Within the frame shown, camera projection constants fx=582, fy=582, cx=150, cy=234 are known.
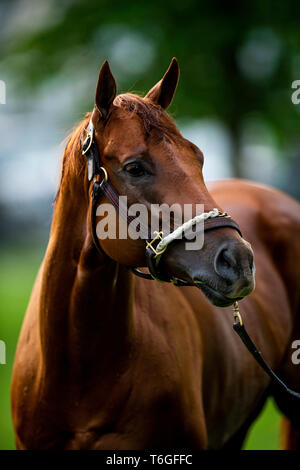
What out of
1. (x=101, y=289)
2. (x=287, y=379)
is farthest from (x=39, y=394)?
(x=287, y=379)

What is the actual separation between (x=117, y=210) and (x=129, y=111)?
454mm

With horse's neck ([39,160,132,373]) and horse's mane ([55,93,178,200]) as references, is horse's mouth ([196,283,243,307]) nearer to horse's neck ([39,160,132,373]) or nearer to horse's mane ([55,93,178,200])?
horse's neck ([39,160,132,373])

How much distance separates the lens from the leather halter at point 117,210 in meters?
2.38

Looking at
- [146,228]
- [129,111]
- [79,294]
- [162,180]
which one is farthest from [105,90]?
[79,294]

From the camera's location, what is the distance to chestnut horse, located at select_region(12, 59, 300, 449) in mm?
2453

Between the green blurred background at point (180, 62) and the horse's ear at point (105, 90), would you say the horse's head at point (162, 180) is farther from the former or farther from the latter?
the green blurred background at point (180, 62)

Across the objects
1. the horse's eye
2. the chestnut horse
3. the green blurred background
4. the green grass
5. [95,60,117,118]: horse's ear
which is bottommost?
the green grass

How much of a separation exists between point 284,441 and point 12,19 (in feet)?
29.8

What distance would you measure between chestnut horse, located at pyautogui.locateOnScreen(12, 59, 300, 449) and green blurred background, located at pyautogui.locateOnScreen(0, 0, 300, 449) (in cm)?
496

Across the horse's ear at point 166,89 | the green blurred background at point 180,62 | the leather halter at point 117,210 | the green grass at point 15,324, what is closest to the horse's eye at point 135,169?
the leather halter at point 117,210

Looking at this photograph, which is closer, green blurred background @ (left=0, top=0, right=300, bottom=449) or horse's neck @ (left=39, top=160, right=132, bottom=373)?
horse's neck @ (left=39, top=160, right=132, bottom=373)

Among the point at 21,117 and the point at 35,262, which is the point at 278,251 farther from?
the point at 35,262

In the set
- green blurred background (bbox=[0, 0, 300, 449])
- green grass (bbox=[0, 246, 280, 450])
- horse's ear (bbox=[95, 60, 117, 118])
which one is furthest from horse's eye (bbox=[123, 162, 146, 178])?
green blurred background (bbox=[0, 0, 300, 449])

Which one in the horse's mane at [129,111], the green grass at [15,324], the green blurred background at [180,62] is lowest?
the green grass at [15,324]
